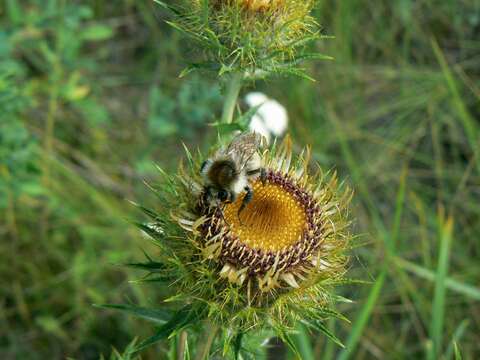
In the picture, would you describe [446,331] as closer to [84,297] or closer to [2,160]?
[84,297]

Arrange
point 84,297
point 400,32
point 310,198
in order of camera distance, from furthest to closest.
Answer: point 400,32 → point 84,297 → point 310,198

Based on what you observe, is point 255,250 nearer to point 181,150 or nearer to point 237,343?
point 237,343

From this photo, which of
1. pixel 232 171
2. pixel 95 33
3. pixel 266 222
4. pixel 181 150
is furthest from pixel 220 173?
pixel 181 150

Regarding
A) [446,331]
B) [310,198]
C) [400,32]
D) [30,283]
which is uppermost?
[310,198]

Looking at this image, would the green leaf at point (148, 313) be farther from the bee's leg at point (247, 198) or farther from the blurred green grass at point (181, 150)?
the blurred green grass at point (181, 150)

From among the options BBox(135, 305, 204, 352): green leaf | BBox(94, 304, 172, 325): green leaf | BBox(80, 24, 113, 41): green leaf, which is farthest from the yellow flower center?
BBox(80, 24, 113, 41): green leaf

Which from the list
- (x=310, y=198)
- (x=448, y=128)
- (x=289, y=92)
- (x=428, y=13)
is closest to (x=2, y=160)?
(x=310, y=198)
